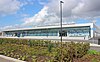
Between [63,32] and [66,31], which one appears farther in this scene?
[63,32]

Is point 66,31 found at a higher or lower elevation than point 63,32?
higher

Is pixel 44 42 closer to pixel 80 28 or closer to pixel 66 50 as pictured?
pixel 66 50

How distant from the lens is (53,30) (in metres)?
74.5

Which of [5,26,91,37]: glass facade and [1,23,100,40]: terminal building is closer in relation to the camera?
[1,23,100,40]: terminal building

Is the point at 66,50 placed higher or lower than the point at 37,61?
higher

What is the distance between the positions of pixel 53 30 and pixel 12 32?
3238 cm

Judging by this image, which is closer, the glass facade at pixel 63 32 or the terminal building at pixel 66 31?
the terminal building at pixel 66 31

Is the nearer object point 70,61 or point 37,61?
point 70,61

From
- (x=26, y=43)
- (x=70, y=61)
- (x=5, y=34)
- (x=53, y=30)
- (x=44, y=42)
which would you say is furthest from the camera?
(x=5, y=34)

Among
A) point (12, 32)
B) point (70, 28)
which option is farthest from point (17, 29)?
point (70, 28)

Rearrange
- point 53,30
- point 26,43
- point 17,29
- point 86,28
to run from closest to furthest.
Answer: point 26,43
point 86,28
point 53,30
point 17,29

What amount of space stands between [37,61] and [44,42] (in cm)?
1015

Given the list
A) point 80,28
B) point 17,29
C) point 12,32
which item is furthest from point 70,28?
point 12,32

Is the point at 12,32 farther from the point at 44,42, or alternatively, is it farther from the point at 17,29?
the point at 44,42
